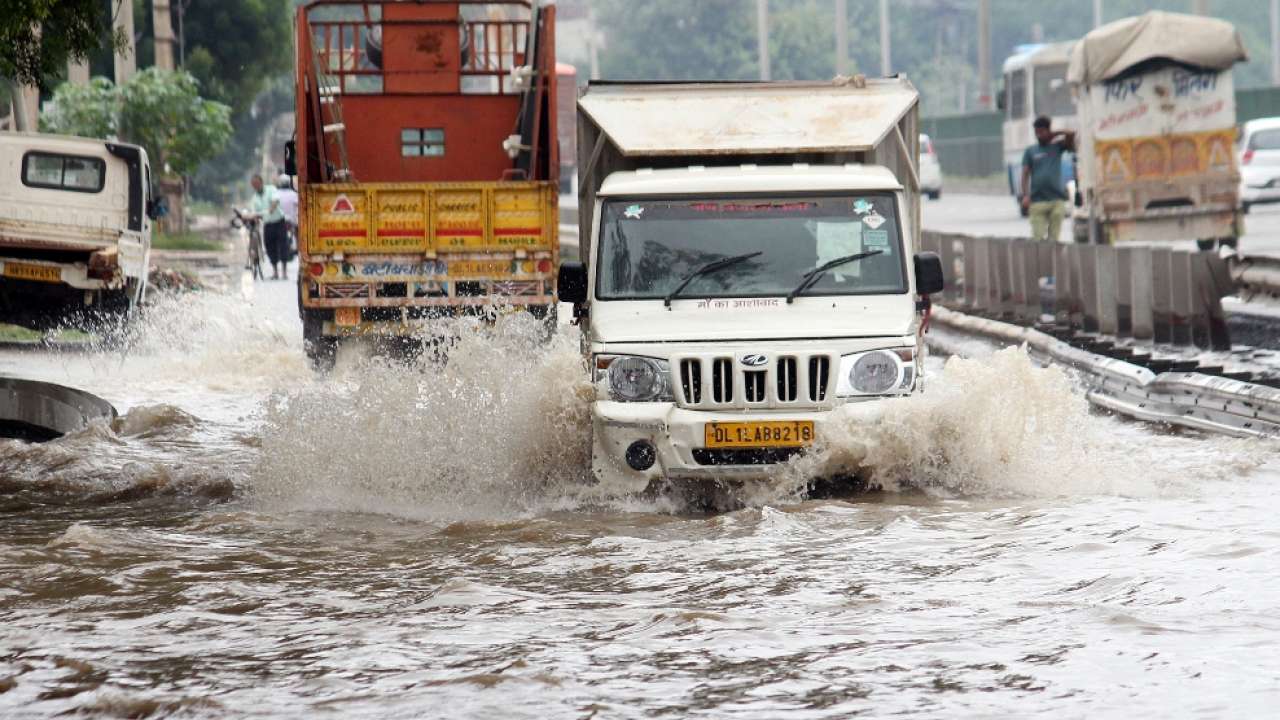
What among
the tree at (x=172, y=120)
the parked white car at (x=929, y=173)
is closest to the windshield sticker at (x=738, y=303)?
the tree at (x=172, y=120)

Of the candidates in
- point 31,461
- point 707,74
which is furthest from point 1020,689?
point 707,74

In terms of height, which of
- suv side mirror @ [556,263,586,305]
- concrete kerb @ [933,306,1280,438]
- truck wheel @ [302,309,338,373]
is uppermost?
suv side mirror @ [556,263,586,305]

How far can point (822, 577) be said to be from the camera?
8.16m

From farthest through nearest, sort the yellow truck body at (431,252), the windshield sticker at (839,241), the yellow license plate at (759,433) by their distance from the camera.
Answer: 1. the yellow truck body at (431,252)
2. the windshield sticker at (839,241)
3. the yellow license plate at (759,433)

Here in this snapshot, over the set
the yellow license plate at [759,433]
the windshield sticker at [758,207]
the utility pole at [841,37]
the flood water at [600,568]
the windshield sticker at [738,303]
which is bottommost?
the flood water at [600,568]

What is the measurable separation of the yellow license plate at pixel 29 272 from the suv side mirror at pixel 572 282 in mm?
11225

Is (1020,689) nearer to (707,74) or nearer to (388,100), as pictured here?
(388,100)

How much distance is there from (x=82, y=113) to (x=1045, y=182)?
54.9ft

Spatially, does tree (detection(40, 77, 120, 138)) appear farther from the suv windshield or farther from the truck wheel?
the suv windshield

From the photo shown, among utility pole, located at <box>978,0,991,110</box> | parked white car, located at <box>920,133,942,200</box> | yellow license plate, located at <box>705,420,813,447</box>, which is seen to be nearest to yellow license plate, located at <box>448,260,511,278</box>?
yellow license plate, located at <box>705,420,813,447</box>

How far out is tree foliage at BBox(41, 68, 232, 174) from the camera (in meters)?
32.4

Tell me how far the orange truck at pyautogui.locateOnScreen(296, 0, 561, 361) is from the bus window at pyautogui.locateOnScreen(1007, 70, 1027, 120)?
85.6 ft

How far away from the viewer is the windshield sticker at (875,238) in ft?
34.1

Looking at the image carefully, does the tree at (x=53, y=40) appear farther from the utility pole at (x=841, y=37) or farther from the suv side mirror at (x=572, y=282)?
the utility pole at (x=841, y=37)
